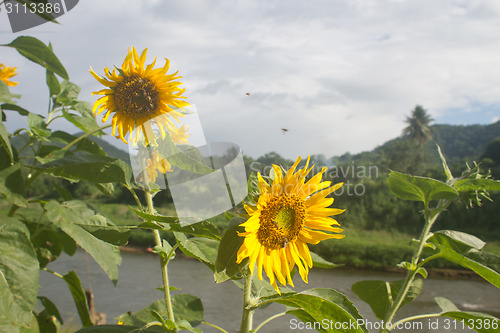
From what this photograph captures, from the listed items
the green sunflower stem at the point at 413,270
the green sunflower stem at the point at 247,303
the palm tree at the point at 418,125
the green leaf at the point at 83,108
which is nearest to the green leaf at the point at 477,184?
the green sunflower stem at the point at 413,270

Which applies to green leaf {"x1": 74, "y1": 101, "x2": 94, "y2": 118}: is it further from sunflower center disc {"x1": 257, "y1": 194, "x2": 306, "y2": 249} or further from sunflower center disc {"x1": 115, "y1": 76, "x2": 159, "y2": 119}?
sunflower center disc {"x1": 257, "y1": 194, "x2": 306, "y2": 249}

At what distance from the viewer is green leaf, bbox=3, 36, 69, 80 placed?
0.63m

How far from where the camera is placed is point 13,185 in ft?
2.01

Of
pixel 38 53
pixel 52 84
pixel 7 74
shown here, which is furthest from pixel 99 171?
pixel 7 74

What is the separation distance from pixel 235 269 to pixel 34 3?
443 millimetres

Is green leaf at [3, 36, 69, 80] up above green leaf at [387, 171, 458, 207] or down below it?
above

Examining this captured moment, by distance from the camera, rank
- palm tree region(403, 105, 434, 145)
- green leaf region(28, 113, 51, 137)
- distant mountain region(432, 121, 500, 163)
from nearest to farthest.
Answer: green leaf region(28, 113, 51, 137), distant mountain region(432, 121, 500, 163), palm tree region(403, 105, 434, 145)

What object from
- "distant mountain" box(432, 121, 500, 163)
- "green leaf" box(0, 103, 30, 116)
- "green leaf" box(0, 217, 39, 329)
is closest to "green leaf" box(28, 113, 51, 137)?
"green leaf" box(0, 103, 30, 116)

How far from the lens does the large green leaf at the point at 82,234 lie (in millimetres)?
521

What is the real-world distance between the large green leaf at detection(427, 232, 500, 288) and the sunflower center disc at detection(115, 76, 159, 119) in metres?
0.36

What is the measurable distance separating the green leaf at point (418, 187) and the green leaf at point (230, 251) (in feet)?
0.69

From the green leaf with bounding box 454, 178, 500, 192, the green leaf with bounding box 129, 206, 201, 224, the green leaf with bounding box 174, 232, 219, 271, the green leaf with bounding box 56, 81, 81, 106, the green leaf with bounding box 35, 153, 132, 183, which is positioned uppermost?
the green leaf with bounding box 56, 81, 81, 106

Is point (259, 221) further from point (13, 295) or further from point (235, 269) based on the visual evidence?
point (13, 295)

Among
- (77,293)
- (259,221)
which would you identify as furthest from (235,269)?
(77,293)
